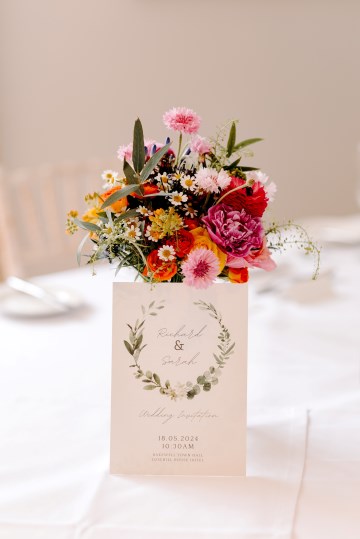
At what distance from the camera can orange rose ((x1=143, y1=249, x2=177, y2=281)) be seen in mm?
894

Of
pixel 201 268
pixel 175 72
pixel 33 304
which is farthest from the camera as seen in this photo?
pixel 175 72

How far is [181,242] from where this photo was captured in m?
0.89

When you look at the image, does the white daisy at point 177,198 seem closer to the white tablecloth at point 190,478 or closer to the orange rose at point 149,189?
the orange rose at point 149,189

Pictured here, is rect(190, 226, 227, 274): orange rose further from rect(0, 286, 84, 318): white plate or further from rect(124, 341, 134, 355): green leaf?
rect(0, 286, 84, 318): white plate

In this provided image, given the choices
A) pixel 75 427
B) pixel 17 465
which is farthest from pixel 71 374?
pixel 17 465

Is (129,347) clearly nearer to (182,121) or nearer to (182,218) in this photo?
(182,218)

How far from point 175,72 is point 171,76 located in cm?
2

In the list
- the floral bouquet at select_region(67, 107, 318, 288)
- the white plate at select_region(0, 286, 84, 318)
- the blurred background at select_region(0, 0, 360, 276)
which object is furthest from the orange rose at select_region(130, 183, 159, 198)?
the blurred background at select_region(0, 0, 360, 276)

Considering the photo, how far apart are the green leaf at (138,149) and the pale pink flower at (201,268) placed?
0.40 ft

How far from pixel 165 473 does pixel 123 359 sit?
134 millimetres

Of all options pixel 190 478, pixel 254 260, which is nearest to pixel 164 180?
pixel 254 260

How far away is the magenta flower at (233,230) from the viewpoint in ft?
2.89

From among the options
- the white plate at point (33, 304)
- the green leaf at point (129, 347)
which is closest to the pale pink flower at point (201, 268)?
the green leaf at point (129, 347)

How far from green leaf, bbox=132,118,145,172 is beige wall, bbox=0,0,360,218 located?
98.6 inches
